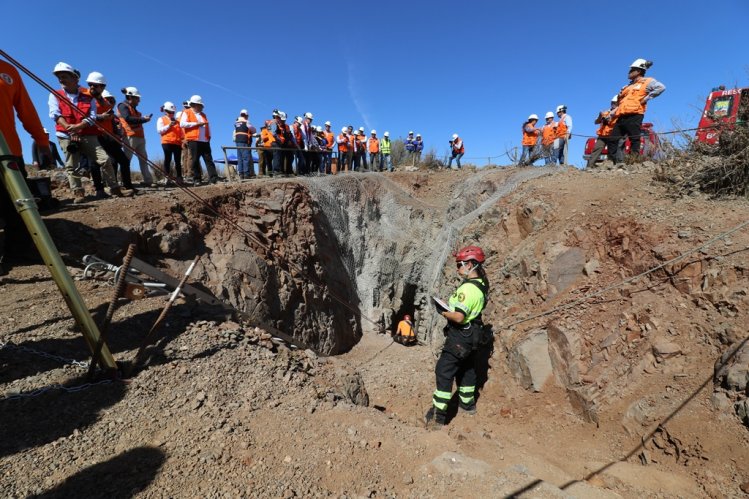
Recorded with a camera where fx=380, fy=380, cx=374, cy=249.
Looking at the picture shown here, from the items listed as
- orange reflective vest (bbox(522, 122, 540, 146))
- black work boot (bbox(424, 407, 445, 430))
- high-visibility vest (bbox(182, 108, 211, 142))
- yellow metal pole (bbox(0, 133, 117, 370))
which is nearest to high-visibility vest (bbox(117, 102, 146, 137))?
high-visibility vest (bbox(182, 108, 211, 142))

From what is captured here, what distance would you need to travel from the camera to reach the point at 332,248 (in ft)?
34.7

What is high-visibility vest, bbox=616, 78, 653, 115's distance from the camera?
7.28m

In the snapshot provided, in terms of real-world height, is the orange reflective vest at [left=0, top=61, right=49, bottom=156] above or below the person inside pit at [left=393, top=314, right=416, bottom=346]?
above

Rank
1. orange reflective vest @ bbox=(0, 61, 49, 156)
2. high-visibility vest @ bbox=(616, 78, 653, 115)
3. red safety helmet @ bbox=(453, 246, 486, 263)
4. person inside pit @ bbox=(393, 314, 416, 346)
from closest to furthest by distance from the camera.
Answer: orange reflective vest @ bbox=(0, 61, 49, 156) < red safety helmet @ bbox=(453, 246, 486, 263) < high-visibility vest @ bbox=(616, 78, 653, 115) < person inside pit @ bbox=(393, 314, 416, 346)

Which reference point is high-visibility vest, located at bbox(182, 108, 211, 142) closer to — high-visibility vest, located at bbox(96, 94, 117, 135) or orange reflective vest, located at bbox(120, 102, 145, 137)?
orange reflective vest, located at bbox(120, 102, 145, 137)

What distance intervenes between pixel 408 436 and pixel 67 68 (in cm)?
732

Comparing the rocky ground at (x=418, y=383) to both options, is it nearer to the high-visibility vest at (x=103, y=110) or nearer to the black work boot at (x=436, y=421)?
the black work boot at (x=436, y=421)

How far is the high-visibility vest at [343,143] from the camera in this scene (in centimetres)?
1564

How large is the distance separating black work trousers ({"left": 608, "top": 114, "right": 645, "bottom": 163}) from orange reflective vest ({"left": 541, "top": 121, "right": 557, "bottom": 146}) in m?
3.17

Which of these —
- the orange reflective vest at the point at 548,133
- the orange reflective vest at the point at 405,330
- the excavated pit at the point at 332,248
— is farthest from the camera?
the orange reflective vest at the point at 405,330

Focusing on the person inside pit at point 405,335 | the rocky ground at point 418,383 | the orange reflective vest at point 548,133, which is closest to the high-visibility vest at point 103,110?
the rocky ground at point 418,383

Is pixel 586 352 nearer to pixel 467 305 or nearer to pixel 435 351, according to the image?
pixel 467 305

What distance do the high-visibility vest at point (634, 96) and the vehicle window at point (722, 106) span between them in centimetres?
740

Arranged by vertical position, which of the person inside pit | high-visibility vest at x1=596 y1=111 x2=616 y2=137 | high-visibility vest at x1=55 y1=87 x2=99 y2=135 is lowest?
the person inside pit
